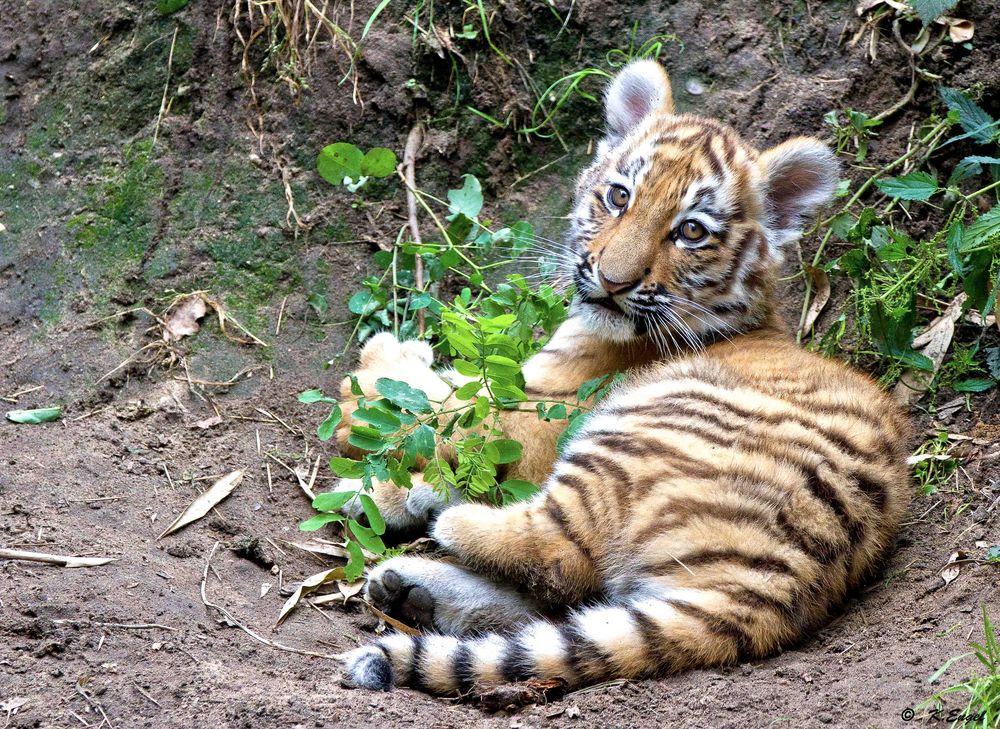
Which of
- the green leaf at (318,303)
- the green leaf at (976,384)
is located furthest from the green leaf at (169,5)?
the green leaf at (976,384)

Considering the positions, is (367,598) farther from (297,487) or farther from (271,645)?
(297,487)

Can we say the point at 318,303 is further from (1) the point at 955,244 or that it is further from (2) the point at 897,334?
(1) the point at 955,244

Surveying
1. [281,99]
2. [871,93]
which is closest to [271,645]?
[281,99]

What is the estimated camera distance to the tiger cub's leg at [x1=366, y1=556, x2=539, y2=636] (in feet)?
12.4

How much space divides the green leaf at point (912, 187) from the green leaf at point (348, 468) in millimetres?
2514

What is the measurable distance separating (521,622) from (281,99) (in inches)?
138

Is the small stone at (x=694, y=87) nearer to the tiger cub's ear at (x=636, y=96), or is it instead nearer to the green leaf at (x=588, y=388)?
the tiger cub's ear at (x=636, y=96)

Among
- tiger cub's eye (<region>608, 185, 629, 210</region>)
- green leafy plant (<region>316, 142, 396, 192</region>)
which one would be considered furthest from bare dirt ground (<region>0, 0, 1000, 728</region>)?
tiger cub's eye (<region>608, 185, 629, 210</region>)

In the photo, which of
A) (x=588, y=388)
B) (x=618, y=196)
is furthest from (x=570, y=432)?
(x=618, y=196)

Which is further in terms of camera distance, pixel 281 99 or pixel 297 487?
pixel 281 99

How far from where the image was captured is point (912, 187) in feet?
14.0

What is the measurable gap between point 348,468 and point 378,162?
1.95 meters

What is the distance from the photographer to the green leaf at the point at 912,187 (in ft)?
13.9

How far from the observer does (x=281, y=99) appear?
5.78 metres
